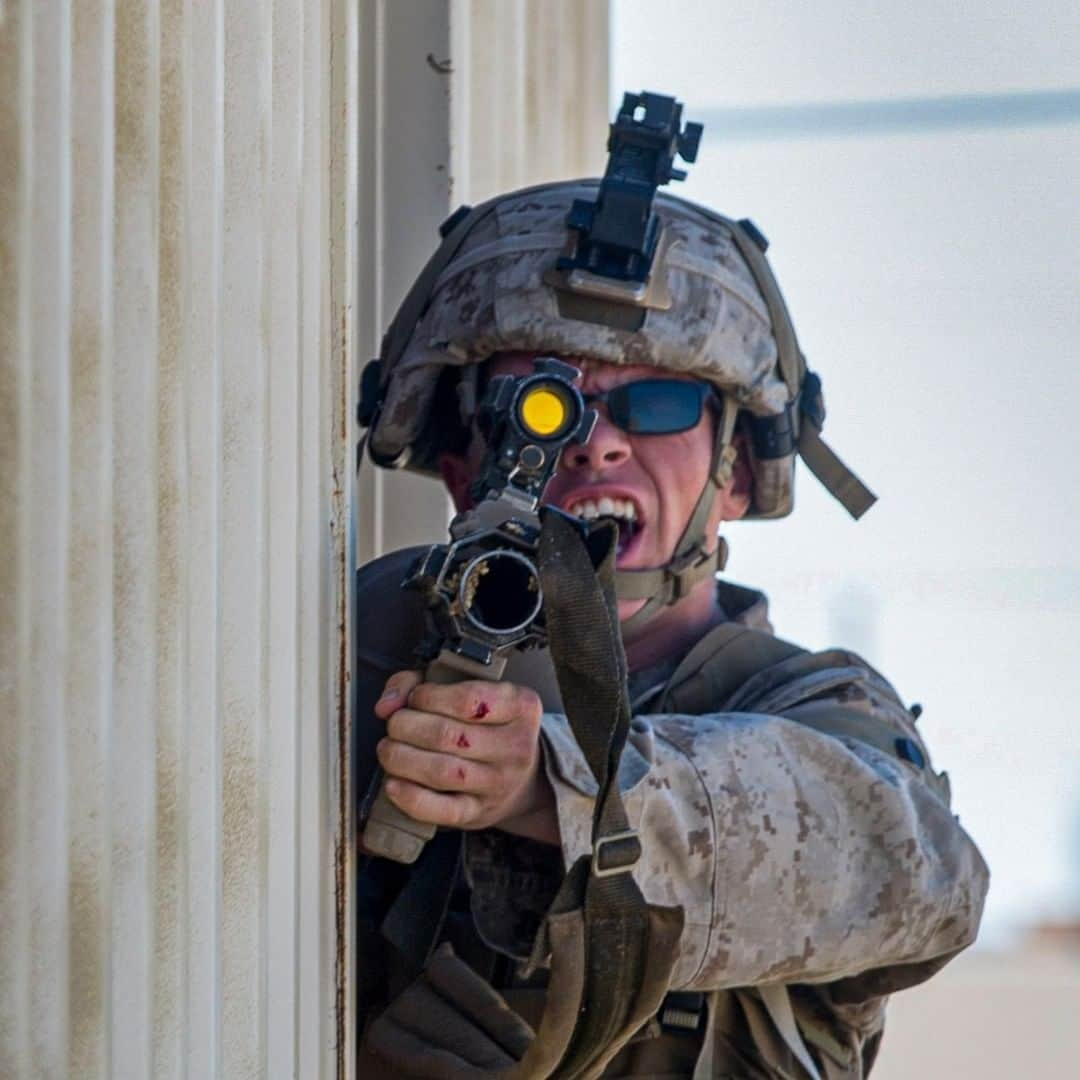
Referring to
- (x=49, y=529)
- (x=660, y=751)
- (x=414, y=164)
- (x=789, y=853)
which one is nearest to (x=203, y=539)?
(x=49, y=529)

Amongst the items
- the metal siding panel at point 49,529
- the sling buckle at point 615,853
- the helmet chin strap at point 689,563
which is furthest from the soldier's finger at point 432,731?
the helmet chin strap at point 689,563

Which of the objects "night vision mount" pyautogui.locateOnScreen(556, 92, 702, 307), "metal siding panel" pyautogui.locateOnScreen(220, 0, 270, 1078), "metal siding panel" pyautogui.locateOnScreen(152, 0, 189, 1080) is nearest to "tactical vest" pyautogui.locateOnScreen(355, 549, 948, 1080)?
"night vision mount" pyautogui.locateOnScreen(556, 92, 702, 307)

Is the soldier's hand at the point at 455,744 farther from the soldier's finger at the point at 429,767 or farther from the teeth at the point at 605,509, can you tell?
the teeth at the point at 605,509

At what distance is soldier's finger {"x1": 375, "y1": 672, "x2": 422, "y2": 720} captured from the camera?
261 cm

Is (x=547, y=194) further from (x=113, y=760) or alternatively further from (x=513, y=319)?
(x=113, y=760)

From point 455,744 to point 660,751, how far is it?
1.35 feet

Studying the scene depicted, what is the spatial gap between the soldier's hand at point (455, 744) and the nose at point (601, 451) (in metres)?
0.72

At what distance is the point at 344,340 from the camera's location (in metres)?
2.51

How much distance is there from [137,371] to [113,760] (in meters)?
0.31

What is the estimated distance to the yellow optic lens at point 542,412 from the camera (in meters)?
2.63

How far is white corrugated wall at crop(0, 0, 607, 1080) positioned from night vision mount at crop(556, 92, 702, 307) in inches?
35.3

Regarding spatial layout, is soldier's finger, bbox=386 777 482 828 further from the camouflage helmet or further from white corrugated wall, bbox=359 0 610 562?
white corrugated wall, bbox=359 0 610 562

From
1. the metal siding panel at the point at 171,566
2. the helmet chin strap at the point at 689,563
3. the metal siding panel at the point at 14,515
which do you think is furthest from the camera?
the helmet chin strap at the point at 689,563

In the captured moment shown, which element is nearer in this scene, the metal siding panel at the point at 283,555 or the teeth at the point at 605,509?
the metal siding panel at the point at 283,555
